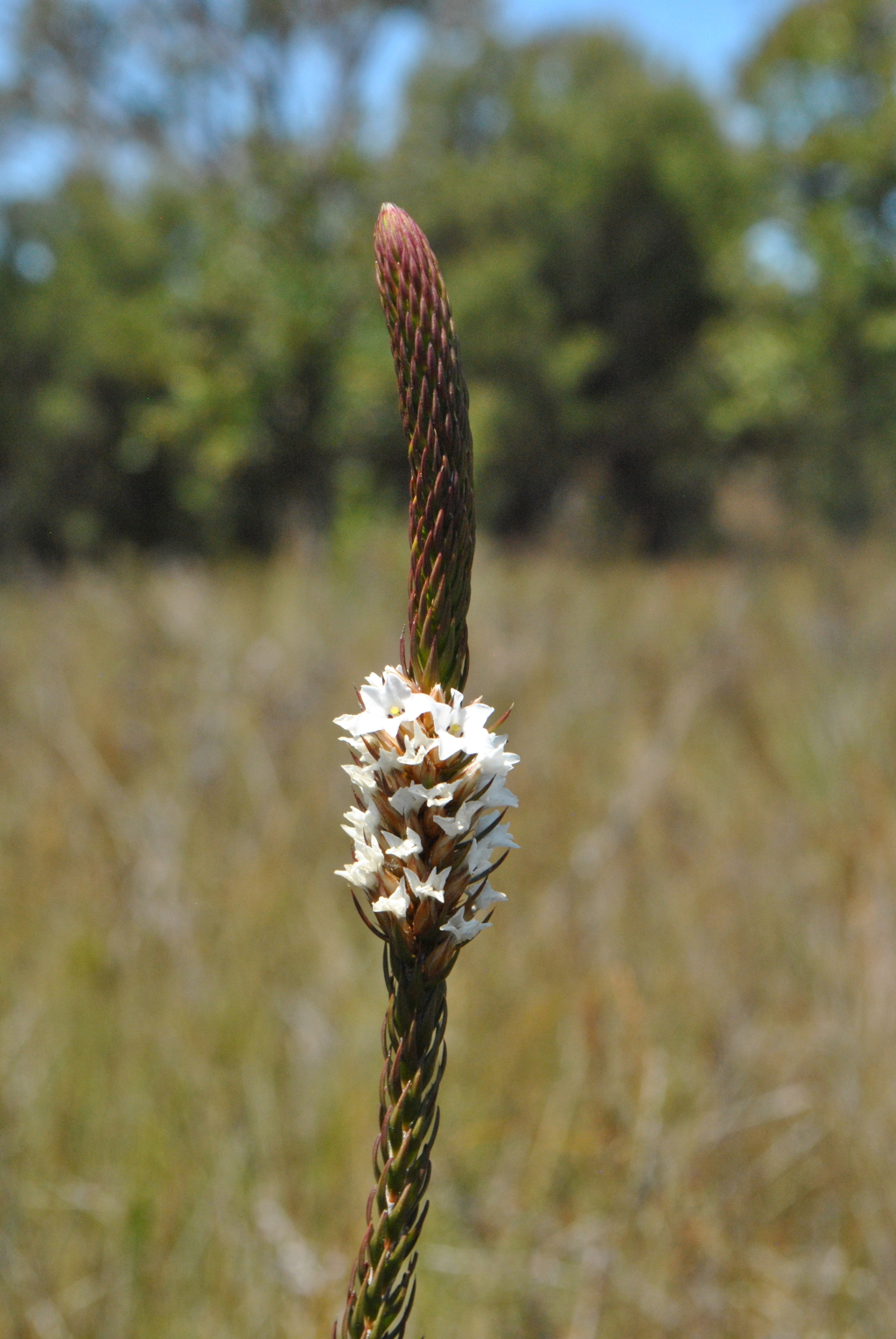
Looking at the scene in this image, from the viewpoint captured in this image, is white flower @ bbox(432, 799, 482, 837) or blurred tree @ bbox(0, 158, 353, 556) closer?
white flower @ bbox(432, 799, 482, 837)

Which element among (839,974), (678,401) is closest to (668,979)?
(839,974)

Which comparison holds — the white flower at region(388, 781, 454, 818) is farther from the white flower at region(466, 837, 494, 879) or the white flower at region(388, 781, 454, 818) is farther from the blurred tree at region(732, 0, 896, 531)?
the blurred tree at region(732, 0, 896, 531)

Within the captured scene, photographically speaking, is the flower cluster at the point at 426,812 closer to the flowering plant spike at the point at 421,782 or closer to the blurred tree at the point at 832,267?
the flowering plant spike at the point at 421,782

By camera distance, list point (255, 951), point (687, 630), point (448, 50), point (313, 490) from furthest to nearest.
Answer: point (448, 50) → point (313, 490) → point (687, 630) → point (255, 951)

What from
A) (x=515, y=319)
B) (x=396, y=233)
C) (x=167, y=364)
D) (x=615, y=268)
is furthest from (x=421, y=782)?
(x=615, y=268)

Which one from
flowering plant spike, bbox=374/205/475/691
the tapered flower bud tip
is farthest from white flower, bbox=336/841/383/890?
the tapered flower bud tip

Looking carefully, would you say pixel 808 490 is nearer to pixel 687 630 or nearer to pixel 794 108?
pixel 794 108

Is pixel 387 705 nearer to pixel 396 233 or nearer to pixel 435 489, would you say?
pixel 435 489
